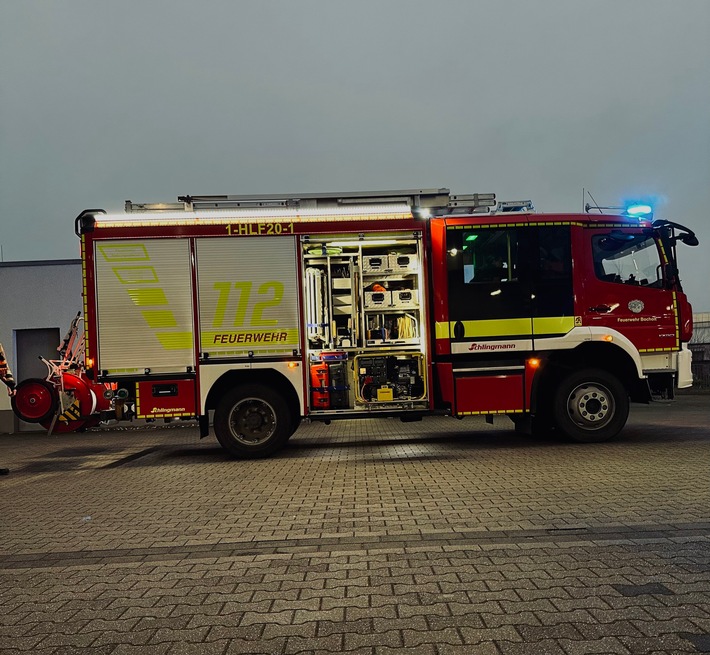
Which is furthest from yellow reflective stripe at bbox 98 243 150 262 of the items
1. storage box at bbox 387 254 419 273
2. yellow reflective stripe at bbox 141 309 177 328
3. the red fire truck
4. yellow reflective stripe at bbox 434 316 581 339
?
yellow reflective stripe at bbox 434 316 581 339

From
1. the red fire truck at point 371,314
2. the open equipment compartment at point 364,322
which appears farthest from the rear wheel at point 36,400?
the open equipment compartment at point 364,322

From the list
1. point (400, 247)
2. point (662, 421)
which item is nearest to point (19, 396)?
point (400, 247)

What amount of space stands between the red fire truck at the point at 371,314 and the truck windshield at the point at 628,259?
0.02 m

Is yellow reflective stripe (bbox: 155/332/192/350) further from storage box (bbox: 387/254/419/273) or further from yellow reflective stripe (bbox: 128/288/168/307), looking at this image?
storage box (bbox: 387/254/419/273)

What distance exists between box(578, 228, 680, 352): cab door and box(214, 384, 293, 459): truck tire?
4.44 m

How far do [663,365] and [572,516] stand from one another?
4.56 metres

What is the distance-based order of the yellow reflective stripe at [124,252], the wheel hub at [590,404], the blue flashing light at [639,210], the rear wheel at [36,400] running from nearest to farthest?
the yellow reflective stripe at [124,252], the wheel hub at [590,404], the blue flashing light at [639,210], the rear wheel at [36,400]

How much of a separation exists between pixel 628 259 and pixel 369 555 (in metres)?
6.40

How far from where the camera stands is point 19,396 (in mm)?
9039

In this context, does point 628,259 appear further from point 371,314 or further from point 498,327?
point 371,314

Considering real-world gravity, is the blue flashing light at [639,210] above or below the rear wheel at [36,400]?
above

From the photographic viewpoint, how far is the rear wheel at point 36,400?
355 inches

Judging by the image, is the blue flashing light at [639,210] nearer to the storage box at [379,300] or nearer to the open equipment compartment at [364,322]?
the open equipment compartment at [364,322]

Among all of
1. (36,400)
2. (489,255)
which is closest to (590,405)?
(489,255)
